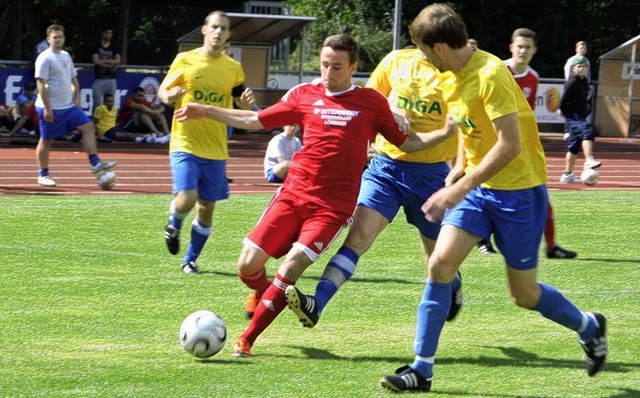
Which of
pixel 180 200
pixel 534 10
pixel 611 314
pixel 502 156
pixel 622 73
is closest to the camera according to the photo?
pixel 502 156

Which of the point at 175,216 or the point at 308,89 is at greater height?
the point at 308,89

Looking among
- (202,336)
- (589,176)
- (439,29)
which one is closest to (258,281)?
(202,336)

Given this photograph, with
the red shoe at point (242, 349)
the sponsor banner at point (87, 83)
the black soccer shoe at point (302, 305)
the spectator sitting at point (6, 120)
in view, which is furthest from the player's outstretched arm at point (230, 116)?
the sponsor banner at point (87, 83)

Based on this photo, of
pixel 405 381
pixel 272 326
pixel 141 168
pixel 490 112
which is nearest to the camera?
pixel 490 112

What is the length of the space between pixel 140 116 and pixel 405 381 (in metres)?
18.0

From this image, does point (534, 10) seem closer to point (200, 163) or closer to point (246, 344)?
point (200, 163)

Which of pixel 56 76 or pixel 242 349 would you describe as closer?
pixel 242 349

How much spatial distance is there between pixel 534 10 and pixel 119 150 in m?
16.0

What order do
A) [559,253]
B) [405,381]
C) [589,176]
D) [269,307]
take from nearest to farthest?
[405,381]
[269,307]
[559,253]
[589,176]

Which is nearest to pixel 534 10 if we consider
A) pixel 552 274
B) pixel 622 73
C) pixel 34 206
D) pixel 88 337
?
pixel 622 73

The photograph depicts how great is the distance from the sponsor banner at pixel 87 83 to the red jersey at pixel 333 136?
16461 mm

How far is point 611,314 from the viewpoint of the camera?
328 inches

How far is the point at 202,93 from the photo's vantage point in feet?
31.9

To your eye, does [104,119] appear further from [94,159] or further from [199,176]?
[199,176]
